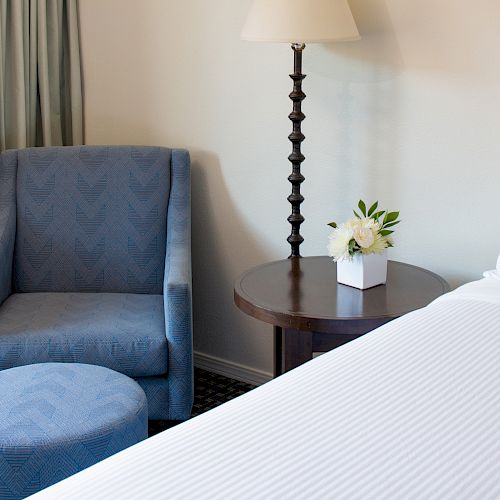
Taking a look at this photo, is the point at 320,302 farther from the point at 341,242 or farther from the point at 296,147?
the point at 296,147

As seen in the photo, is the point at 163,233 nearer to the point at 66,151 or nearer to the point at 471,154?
the point at 66,151

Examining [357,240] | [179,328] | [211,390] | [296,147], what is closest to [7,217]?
[179,328]

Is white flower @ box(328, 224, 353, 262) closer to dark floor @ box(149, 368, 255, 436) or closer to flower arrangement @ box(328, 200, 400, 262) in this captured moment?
flower arrangement @ box(328, 200, 400, 262)

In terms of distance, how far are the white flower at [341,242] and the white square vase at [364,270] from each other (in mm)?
37

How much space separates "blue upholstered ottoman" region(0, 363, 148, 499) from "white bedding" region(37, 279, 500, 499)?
0.77 m

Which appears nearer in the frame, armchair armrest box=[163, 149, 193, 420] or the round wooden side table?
the round wooden side table

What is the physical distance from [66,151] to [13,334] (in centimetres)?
82

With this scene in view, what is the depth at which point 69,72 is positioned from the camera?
3.47 metres

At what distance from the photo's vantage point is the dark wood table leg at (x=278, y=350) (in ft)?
8.33

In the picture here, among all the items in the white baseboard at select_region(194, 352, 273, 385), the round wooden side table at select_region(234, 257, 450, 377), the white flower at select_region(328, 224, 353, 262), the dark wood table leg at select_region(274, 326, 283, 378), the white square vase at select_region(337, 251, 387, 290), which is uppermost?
the white flower at select_region(328, 224, 353, 262)

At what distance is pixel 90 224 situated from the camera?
10.1ft

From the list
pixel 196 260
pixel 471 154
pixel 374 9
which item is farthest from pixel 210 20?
pixel 471 154

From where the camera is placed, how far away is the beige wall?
2459 millimetres

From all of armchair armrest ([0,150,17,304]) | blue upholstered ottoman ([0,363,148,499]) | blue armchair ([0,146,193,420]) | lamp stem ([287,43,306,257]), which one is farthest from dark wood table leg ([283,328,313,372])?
armchair armrest ([0,150,17,304])
